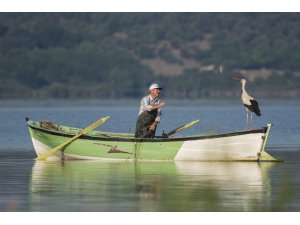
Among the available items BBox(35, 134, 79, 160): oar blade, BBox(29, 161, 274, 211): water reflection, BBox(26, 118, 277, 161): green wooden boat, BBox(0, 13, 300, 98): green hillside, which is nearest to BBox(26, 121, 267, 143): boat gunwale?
BBox(26, 118, 277, 161): green wooden boat

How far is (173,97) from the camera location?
122750mm

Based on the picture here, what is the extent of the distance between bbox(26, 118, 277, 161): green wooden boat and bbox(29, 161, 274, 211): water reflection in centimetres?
31

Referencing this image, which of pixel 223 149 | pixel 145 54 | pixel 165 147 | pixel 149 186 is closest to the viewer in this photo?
pixel 149 186

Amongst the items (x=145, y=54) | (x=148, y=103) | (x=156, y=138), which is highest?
(x=145, y=54)

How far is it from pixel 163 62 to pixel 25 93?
21583mm

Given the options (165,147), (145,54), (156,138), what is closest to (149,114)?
(156,138)

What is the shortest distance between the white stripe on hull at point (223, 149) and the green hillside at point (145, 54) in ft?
290

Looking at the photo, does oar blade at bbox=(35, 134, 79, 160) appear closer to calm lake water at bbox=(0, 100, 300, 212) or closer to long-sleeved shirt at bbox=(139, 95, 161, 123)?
calm lake water at bbox=(0, 100, 300, 212)

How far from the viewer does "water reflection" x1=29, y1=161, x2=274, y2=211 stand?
18812 mm

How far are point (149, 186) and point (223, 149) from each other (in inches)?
203

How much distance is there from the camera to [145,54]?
455 ft

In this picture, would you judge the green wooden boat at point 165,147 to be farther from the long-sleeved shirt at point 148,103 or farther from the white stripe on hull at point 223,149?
the long-sleeved shirt at point 148,103

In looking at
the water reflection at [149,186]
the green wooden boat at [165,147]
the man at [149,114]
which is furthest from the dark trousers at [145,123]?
the water reflection at [149,186]

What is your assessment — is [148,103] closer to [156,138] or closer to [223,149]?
[156,138]
